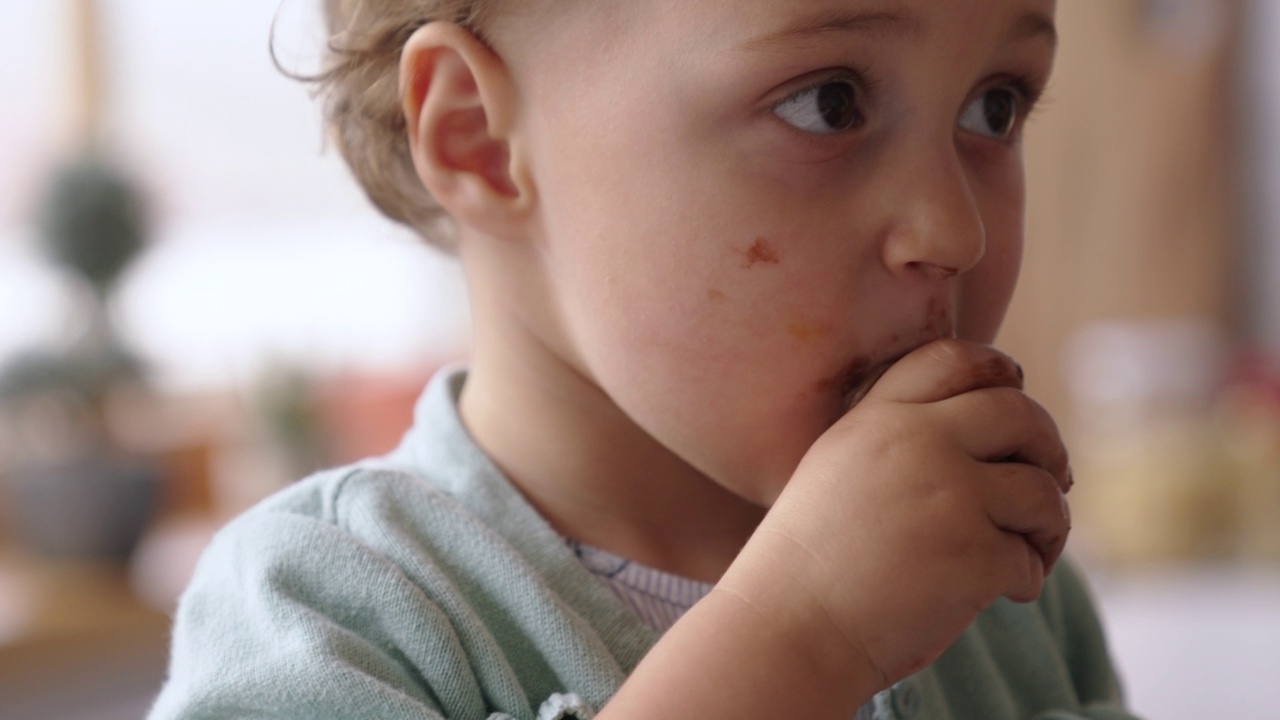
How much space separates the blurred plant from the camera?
183 cm

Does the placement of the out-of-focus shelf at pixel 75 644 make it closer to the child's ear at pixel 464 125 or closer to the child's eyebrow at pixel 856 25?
the child's ear at pixel 464 125

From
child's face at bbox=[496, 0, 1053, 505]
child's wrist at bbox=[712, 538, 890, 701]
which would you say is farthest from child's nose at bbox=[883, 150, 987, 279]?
child's wrist at bbox=[712, 538, 890, 701]

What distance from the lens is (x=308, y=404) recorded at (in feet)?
6.75

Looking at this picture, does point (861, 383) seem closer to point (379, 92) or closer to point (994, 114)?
point (994, 114)

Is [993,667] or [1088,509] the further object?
[1088,509]

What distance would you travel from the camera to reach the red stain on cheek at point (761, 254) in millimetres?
603

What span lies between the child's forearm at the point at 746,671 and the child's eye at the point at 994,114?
0.27 metres

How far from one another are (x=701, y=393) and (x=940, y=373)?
11 centimetres

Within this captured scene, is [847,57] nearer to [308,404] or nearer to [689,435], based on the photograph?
[689,435]

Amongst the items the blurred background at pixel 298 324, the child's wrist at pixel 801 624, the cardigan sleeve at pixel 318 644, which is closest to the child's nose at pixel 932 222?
the child's wrist at pixel 801 624

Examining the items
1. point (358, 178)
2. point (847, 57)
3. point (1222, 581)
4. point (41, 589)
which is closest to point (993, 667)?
point (847, 57)

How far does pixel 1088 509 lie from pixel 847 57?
1728 millimetres

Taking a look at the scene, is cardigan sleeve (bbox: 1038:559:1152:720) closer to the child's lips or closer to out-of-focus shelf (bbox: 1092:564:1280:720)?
the child's lips

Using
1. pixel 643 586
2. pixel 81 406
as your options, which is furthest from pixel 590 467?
pixel 81 406
